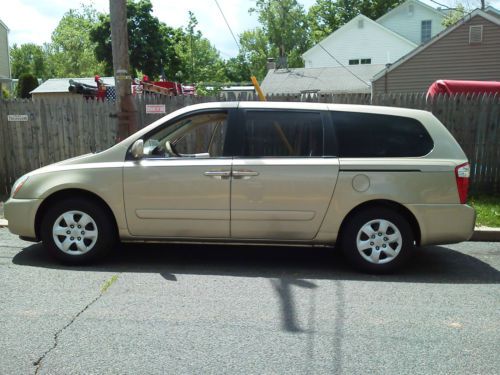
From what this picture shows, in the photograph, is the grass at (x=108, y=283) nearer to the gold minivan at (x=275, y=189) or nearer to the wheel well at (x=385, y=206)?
the gold minivan at (x=275, y=189)

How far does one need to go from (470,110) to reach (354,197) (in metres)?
5.04

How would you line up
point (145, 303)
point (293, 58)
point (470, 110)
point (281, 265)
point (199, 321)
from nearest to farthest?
1. point (199, 321)
2. point (145, 303)
3. point (281, 265)
4. point (470, 110)
5. point (293, 58)

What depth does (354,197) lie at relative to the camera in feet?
17.0

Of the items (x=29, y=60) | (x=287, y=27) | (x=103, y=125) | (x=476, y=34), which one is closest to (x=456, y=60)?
(x=476, y=34)

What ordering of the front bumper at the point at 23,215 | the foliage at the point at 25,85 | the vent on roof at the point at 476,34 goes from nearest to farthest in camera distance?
1. the front bumper at the point at 23,215
2. the vent on roof at the point at 476,34
3. the foliage at the point at 25,85

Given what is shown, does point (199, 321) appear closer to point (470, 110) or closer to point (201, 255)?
point (201, 255)

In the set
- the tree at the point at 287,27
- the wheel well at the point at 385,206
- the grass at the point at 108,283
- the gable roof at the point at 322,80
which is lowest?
the grass at the point at 108,283

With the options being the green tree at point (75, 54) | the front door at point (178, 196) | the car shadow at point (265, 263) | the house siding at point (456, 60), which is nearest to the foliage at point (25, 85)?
the green tree at point (75, 54)

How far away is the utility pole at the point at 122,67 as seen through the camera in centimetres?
728

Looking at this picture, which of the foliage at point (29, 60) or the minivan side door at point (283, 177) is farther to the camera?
the foliage at point (29, 60)

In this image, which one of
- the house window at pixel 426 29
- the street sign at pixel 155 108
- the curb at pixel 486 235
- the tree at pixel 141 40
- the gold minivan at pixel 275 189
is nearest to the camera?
the gold minivan at pixel 275 189

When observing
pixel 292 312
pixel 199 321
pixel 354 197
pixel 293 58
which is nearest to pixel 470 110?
pixel 354 197

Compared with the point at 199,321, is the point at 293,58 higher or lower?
higher

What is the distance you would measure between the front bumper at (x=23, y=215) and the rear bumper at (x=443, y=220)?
3978 mm
